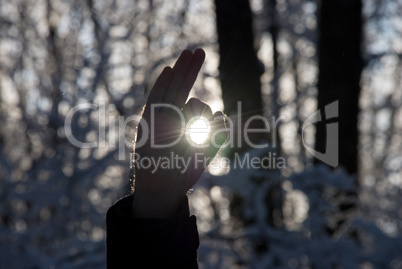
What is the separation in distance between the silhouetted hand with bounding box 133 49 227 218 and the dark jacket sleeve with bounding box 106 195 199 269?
0.28 ft

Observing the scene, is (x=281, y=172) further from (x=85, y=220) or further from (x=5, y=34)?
(x=5, y=34)

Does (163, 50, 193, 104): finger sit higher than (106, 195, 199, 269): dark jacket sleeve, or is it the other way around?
(163, 50, 193, 104): finger

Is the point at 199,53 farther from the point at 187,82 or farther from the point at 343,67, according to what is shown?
the point at 343,67

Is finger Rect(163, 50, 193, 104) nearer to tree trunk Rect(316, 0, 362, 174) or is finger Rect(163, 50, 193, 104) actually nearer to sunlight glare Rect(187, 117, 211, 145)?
sunlight glare Rect(187, 117, 211, 145)

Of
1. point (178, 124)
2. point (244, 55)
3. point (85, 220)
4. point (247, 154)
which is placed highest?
point (244, 55)

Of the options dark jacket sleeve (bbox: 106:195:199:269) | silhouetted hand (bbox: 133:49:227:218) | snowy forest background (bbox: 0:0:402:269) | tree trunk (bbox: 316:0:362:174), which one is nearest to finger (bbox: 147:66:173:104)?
silhouetted hand (bbox: 133:49:227:218)

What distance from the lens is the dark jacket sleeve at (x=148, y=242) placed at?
1.17m

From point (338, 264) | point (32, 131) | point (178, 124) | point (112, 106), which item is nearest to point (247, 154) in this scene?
point (338, 264)

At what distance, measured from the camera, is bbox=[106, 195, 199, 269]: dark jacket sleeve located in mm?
1168

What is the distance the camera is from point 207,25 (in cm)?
527

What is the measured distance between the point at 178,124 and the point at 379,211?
4.37m

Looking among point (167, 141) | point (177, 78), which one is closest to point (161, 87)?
point (177, 78)

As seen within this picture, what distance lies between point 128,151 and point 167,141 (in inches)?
125

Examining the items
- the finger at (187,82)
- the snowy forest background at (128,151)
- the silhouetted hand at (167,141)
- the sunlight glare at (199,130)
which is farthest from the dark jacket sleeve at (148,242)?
the snowy forest background at (128,151)
